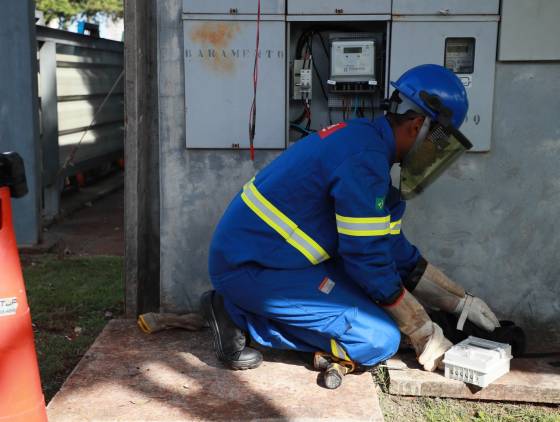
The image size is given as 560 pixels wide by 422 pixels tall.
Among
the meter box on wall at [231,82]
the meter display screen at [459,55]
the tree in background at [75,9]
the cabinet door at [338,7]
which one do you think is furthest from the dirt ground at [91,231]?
the tree in background at [75,9]

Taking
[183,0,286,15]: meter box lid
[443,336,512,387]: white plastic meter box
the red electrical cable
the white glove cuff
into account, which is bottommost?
[443,336,512,387]: white plastic meter box

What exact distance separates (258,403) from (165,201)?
141cm

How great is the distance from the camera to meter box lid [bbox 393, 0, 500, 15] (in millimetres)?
3908

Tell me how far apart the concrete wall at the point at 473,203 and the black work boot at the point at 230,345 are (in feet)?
2.05

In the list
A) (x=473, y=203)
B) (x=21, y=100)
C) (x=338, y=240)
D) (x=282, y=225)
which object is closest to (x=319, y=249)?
(x=338, y=240)

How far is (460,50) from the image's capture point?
3990 millimetres

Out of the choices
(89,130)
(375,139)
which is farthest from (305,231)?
(89,130)

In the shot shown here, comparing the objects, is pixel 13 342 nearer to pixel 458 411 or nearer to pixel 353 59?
pixel 458 411

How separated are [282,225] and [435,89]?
915 mm

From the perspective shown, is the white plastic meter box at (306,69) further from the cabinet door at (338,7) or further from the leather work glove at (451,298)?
the leather work glove at (451,298)

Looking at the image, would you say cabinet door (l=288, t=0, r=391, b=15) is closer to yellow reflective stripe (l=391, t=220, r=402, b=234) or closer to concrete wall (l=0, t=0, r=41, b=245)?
yellow reflective stripe (l=391, t=220, r=402, b=234)

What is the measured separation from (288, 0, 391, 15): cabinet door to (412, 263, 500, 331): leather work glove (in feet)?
4.57

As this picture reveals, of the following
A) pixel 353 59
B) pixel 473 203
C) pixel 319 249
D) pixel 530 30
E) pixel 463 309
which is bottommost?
pixel 463 309

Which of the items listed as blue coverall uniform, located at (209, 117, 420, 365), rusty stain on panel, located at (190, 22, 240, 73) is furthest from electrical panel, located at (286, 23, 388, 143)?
blue coverall uniform, located at (209, 117, 420, 365)
